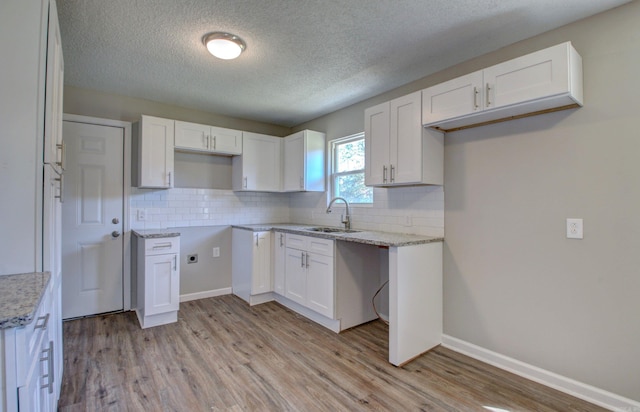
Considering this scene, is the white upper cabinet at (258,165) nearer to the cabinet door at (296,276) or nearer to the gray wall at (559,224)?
the cabinet door at (296,276)

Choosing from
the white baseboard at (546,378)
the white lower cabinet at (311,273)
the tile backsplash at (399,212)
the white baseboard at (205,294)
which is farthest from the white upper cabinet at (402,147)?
the white baseboard at (205,294)

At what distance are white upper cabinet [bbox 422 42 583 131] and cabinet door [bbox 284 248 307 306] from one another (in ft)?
5.98

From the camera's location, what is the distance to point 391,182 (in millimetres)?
2750

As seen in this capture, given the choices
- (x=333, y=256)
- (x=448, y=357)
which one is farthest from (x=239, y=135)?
(x=448, y=357)

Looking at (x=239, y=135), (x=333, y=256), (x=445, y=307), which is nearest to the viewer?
(x=445, y=307)

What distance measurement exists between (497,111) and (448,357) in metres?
1.88

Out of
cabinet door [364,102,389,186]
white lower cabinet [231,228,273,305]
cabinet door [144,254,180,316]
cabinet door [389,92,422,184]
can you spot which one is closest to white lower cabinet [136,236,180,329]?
cabinet door [144,254,180,316]

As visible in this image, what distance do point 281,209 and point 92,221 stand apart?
2.29 m

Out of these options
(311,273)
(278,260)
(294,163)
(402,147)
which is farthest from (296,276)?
(402,147)

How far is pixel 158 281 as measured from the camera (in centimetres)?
306

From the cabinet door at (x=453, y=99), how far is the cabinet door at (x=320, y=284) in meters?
1.52

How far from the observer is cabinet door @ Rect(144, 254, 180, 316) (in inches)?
118

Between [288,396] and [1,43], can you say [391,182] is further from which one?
[1,43]

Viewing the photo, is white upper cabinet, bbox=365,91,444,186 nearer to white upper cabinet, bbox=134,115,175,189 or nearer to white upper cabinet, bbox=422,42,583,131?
white upper cabinet, bbox=422,42,583,131
